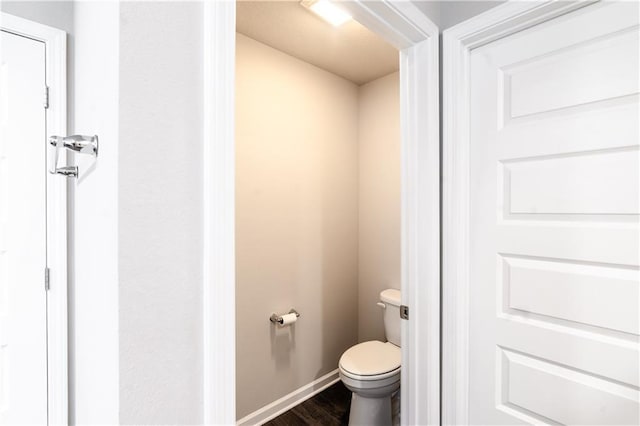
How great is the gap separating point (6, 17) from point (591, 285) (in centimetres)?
227

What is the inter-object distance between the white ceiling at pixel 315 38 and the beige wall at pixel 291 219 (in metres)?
0.09

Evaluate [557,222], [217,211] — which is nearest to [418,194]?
[557,222]

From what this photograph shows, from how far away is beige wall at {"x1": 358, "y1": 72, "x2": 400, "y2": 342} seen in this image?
237 centimetres

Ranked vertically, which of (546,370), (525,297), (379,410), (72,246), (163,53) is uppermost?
(163,53)

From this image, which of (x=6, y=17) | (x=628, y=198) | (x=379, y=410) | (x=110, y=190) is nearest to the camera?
(x=110, y=190)

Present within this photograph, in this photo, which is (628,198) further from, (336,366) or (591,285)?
(336,366)

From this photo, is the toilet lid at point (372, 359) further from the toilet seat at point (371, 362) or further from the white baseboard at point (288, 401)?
the white baseboard at point (288, 401)

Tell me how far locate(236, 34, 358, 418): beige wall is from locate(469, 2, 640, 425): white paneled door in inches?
48.0

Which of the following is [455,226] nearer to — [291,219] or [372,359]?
[372,359]

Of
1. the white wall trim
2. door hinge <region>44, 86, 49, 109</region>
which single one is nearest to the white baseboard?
the white wall trim

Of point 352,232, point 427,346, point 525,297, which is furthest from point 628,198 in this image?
point 352,232

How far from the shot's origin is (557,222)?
103 centimetres

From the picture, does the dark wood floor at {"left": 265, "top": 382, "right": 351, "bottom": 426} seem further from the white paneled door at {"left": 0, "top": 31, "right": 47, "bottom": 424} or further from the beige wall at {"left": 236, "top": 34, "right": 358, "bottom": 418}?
the white paneled door at {"left": 0, "top": 31, "right": 47, "bottom": 424}

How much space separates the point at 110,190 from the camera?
581mm
